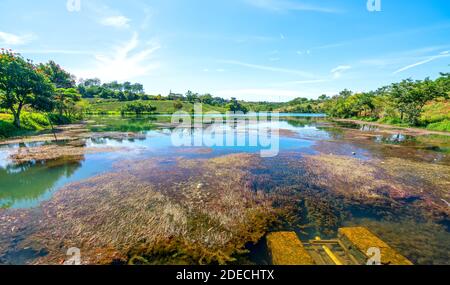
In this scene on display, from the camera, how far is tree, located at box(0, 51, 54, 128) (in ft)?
91.0

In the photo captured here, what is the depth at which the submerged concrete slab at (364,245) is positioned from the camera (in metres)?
5.73

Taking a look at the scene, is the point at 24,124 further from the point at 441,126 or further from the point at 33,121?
the point at 441,126

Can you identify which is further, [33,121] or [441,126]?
[441,126]

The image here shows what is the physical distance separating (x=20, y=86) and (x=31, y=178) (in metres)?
26.3

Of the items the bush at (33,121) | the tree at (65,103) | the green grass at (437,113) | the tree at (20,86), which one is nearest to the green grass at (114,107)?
the tree at (65,103)

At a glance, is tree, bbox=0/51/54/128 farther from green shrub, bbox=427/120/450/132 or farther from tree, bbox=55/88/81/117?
green shrub, bbox=427/120/450/132

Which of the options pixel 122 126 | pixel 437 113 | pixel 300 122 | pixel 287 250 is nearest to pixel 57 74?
pixel 122 126

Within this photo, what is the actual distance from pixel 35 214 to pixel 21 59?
35.4 metres

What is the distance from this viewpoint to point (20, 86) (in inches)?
1153

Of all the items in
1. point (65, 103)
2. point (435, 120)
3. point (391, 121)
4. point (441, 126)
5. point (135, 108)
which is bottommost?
point (441, 126)

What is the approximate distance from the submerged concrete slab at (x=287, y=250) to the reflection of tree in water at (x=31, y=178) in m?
11.7
